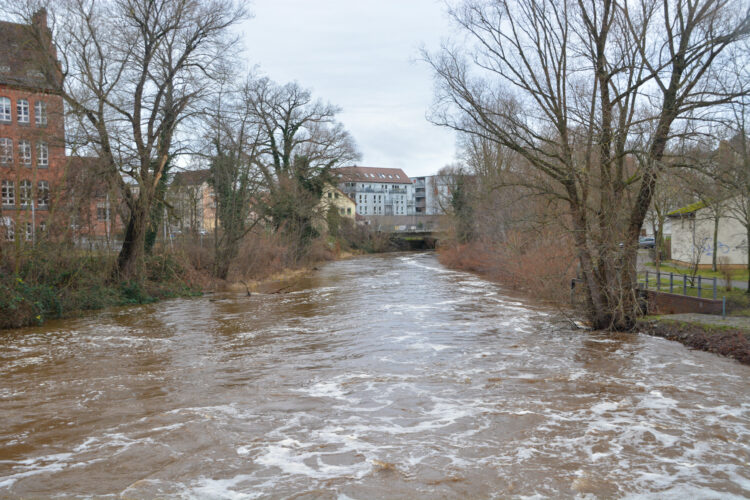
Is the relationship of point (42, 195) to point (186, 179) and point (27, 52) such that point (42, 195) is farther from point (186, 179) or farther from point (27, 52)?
point (186, 179)

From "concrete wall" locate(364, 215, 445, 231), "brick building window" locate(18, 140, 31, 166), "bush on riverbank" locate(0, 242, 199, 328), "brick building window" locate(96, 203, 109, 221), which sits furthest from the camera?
"concrete wall" locate(364, 215, 445, 231)

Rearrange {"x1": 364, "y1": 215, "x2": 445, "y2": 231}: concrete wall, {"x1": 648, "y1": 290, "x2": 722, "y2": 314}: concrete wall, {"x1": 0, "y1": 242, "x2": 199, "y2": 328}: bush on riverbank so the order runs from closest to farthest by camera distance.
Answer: {"x1": 648, "y1": 290, "x2": 722, "y2": 314}: concrete wall
{"x1": 0, "y1": 242, "x2": 199, "y2": 328}: bush on riverbank
{"x1": 364, "y1": 215, "x2": 445, "y2": 231}: concrete wall

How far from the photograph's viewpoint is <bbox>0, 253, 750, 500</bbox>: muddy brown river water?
668 centimetres

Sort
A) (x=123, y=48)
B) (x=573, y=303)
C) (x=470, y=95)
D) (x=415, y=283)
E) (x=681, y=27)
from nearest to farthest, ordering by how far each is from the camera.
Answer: (x=681, y=27) < (x=470, y=95) < (x=573, y=303) < (x=123, y=48) < (x=415, y=283)

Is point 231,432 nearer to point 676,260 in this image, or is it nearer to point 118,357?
point 118,357

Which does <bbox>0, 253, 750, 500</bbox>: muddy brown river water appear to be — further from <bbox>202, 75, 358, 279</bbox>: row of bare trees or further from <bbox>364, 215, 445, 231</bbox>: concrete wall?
<bbox>364, 215, 445, 231</bbox>: concrete wall

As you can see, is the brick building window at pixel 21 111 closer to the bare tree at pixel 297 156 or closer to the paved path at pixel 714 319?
the bare tree at pixel 297 156

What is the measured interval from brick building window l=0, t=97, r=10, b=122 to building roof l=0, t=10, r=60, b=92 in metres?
16.9

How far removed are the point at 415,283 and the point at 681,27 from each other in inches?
736

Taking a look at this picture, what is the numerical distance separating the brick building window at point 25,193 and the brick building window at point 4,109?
67.6ft

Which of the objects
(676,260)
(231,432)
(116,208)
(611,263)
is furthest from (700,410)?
(676,260)

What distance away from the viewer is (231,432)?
829 cm

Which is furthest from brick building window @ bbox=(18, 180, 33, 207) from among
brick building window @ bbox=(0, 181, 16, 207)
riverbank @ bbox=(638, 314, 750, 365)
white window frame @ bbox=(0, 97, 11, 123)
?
white window frame @ bbox=(0, 97, 11, 123)

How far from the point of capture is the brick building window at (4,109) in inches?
1421
